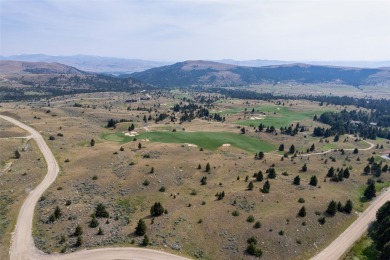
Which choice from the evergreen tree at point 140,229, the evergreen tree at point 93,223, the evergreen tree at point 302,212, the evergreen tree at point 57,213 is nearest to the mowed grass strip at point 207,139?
the evergreen tree at point 302,212

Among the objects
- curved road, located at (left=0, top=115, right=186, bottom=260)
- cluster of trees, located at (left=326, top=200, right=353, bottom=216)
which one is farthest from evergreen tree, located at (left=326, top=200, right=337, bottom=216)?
curved road, located at (left=0, top=115, right=186, bottom=260)

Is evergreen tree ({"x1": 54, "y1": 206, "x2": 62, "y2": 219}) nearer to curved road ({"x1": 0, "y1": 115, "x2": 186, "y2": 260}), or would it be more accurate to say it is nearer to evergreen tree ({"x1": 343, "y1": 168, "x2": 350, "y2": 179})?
curved road ({"x1": 0, "y1": 115, "x2": 186, "y2": 260})

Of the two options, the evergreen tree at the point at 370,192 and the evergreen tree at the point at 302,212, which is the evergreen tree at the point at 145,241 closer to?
the evergreen tree at the point at 302,212

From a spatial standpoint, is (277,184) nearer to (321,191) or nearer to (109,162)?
(321,191)

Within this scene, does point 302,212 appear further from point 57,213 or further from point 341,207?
point 57,213

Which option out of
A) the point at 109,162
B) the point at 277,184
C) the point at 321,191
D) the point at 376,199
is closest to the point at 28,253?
the point at 109,162
